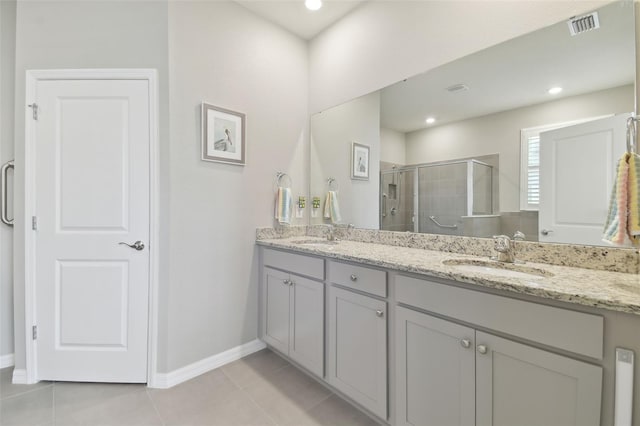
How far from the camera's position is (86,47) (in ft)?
6.15

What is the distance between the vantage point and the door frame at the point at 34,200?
1.84 metres

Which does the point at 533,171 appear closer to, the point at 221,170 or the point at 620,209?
the point at 620,209

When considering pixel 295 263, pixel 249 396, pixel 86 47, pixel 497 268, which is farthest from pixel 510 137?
pixel 86 47

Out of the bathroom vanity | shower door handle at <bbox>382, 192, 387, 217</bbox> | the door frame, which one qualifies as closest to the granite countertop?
the bathroom vanity

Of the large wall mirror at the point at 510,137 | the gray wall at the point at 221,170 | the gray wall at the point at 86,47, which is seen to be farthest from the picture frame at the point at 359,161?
the gray wall at the point at 86,47

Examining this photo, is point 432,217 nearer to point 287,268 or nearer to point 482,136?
point 482,136

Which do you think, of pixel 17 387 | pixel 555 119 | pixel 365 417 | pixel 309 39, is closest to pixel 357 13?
pixel 309 39

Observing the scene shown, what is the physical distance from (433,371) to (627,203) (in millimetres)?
983

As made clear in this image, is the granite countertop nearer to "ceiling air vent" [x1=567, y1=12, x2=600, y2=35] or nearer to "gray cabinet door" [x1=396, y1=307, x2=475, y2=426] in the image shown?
"gray cabinet door" [x1=396, y1=307, x2=475, y2=426]

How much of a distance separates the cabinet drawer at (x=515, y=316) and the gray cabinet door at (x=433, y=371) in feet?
0.22

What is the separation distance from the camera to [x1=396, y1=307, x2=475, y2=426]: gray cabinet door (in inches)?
44.4

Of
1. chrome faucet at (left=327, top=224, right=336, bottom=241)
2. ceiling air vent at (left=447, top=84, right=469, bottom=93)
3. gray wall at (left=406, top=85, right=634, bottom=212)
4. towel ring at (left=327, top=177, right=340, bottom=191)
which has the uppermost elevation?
ceiling air vent at (left=447, top=84, right=469, bottom=93)

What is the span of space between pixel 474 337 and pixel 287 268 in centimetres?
129

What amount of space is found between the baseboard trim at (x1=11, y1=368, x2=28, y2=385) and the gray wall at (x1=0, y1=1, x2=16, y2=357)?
341 millimetres
